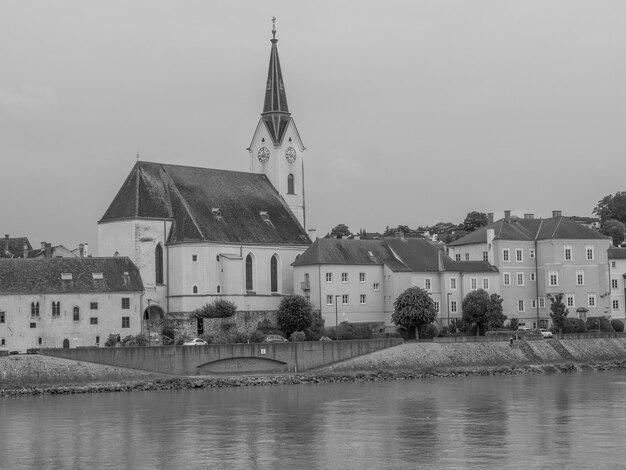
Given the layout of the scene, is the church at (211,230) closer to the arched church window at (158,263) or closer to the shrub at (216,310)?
the arched church window at (158,263)

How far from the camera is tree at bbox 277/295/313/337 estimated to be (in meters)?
91.9

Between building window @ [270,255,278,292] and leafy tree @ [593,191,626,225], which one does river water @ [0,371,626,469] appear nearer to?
building window @ [270,255,278,292]

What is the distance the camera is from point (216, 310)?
92.6 metres

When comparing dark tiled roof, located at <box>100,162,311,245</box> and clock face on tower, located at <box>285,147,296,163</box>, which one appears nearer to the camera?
dark tiled roof, located at <box>100,162,311,245</box>

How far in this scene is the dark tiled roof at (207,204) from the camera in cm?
9419

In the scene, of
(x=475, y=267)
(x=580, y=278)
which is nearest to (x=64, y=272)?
(x=475, y=267)

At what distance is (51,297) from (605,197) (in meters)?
112

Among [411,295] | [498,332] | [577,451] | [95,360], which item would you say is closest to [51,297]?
[95,360]

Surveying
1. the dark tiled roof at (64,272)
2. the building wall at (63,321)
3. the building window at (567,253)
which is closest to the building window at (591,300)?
the building window at (567,253)

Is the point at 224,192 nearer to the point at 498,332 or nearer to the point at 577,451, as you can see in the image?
the point at 498,332

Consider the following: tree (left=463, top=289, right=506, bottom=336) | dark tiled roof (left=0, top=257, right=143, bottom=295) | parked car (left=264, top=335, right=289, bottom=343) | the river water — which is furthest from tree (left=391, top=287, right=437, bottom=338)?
the river water

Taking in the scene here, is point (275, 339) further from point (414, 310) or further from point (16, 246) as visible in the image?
point (16, 246)

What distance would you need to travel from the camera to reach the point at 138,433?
50.1 m

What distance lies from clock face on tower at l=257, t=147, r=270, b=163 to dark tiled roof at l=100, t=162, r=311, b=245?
1750 mm
